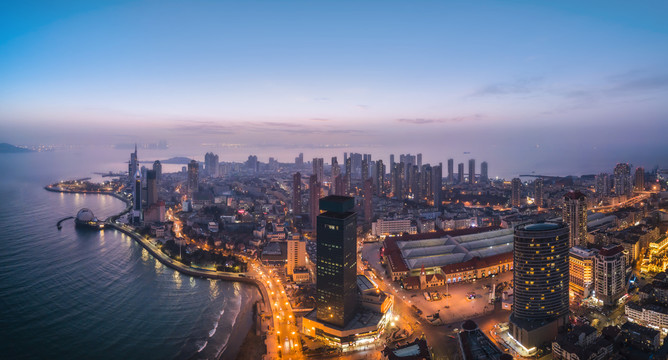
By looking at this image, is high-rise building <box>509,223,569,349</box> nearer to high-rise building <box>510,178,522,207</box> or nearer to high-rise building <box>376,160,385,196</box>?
high-rise building <box>510,178,522,207</box>

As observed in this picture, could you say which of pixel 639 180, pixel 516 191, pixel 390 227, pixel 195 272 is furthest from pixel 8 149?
pixel 639 180

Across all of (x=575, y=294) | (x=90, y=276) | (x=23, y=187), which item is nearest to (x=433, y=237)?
A: (x=575, y=294)

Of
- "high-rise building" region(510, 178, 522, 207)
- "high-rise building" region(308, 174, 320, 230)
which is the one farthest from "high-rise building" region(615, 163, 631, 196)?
"high-rise building" region(308, 174, 320, 230)

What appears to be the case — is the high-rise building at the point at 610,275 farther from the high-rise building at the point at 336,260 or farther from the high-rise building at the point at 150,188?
the high-rise building at the point at 150,188

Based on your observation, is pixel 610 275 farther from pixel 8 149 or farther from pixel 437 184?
pixel 8 149

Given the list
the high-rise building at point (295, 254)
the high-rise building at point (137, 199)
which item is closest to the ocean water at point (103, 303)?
the high-rise building at point (295, 254)

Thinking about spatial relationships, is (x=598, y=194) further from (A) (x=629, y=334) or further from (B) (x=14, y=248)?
(B) (x=14, y=248)
